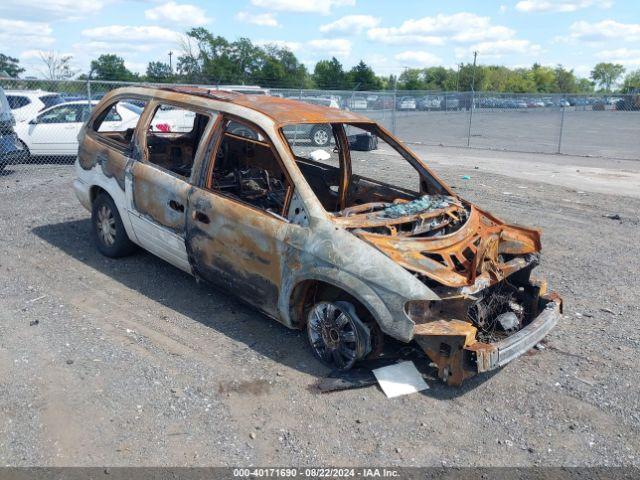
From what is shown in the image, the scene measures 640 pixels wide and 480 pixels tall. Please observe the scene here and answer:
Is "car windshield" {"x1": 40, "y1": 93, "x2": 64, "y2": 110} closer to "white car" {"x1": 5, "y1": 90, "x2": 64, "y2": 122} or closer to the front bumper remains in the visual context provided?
"white car" {"x1": 5, "y1": 90, "x2": 64, "y2": 122}

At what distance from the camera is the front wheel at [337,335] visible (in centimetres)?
411

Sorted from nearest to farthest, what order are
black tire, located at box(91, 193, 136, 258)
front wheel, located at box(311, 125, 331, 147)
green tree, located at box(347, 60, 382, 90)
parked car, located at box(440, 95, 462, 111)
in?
black tire, located at box(91, 193, 136, 258) < front wheel, located at box(311, 125, 331, 147) < parked car, located at box(440, 95, 462, 111) < green tree, located at box(347, 60, 382, 90)

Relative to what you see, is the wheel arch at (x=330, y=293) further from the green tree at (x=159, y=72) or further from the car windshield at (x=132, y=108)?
the green tree at (x=159, y=72)

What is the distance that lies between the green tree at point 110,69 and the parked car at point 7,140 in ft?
169

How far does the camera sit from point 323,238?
13.7 ft

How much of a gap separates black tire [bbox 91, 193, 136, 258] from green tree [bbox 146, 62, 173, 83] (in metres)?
54.6

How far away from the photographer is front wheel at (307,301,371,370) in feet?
13.5

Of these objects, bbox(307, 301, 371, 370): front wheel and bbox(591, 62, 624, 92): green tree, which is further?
bbox(591, 62, 624, 92): green tree

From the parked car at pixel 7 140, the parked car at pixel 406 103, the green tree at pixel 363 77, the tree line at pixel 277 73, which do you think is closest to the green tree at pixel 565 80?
the tree line at pixel 277 73

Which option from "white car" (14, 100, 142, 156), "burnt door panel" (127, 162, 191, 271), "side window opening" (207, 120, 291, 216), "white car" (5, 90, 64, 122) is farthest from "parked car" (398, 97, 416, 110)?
"burnt door panel" (127, 162, 191, 271)

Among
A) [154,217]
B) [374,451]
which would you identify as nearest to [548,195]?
[154,217]

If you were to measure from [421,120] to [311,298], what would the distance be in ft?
85.4

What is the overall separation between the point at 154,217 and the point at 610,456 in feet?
13.2

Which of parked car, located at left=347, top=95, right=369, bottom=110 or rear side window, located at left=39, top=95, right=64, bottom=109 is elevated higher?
parked car, located at left=347, top=95, right=369, bottom=110
